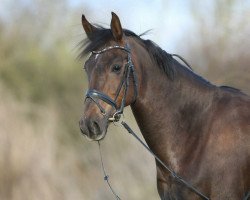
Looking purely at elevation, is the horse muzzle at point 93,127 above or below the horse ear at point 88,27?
below

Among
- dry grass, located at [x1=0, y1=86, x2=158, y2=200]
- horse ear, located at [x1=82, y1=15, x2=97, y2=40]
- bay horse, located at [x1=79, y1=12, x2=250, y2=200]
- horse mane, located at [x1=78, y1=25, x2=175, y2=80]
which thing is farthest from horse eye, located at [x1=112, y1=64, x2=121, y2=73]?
dry grass, located at [x1=0, y1=86, x2=158, y2=200]

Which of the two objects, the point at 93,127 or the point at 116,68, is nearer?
the point at 93,127

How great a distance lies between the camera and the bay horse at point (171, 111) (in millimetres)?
4699

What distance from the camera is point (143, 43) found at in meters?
5.10

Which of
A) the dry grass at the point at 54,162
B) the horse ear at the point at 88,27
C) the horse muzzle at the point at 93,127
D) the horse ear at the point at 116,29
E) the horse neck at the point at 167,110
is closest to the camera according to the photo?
the horse muzzle at the point at 93,127

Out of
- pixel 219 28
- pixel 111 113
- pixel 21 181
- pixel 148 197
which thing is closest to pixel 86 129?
pixel 111 113

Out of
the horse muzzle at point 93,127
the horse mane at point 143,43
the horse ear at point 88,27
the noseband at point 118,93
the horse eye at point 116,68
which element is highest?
the horse ear at point 88,27

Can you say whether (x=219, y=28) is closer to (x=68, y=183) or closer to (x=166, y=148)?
(x=68, y=183)

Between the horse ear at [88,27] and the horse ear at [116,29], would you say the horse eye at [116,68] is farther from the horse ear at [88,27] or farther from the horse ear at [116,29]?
the horse ear at [88,27]

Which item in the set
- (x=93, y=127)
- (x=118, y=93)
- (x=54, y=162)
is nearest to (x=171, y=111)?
(x=118, y=93)

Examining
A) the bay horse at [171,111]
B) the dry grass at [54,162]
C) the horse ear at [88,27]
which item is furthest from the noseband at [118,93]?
the dry grass at [54,162]

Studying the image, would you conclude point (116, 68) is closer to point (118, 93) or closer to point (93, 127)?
point (118, 93)

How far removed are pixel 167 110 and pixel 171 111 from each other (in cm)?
3

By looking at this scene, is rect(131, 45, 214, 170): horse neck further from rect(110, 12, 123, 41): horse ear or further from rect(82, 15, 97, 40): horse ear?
rect(82, 15, 97, 40): horse ear
